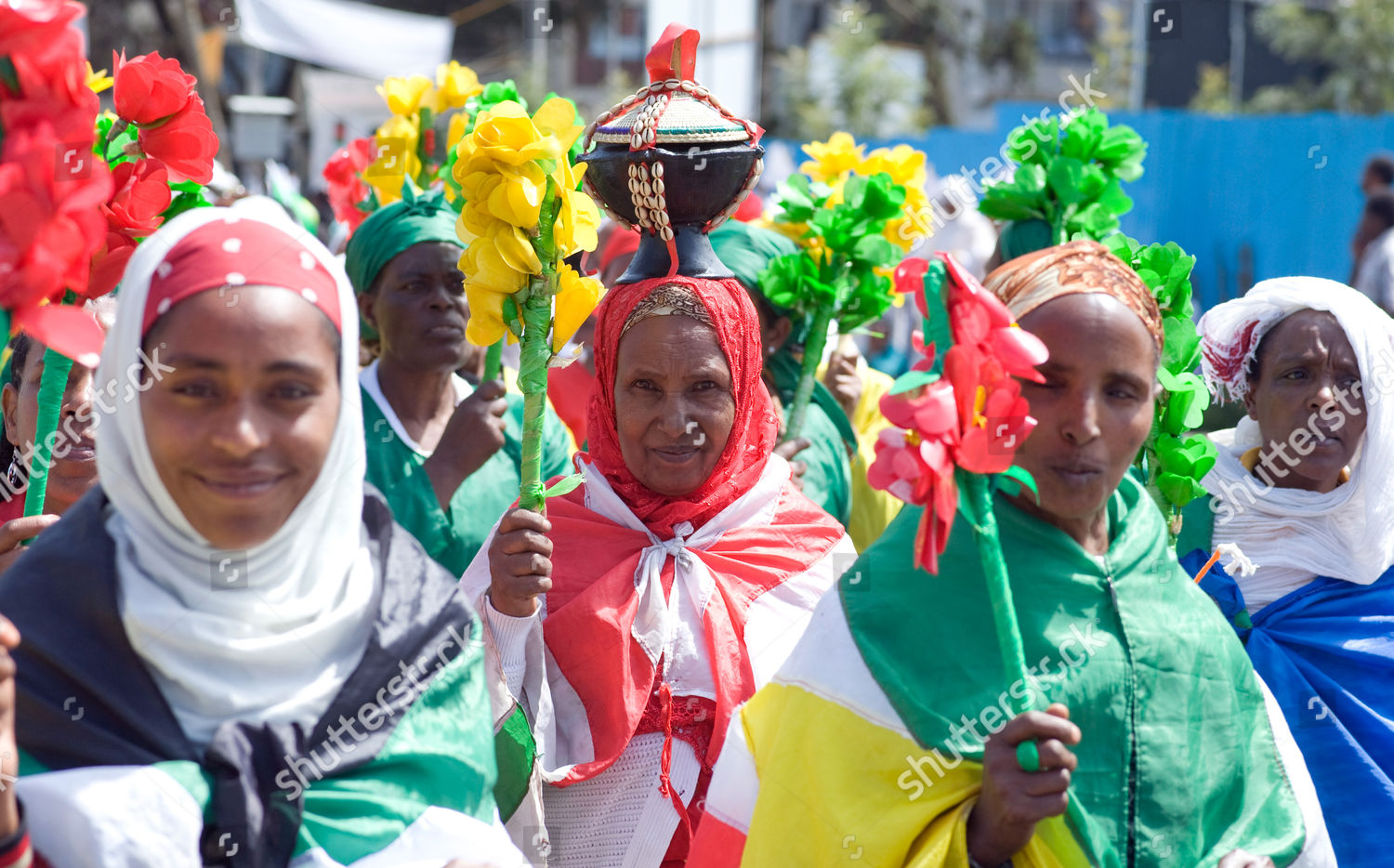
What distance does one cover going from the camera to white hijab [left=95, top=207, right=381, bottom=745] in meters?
2.02

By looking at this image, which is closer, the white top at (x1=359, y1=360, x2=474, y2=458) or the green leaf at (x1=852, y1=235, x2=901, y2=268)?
the white top at (x1=359, y1=360, x2=474, y2=458)

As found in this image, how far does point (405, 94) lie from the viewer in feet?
17.0

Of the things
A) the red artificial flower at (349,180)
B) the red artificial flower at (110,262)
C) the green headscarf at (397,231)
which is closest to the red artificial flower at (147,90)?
the red artificial flower at (110,262)

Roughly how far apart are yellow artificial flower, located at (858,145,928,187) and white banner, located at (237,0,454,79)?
11.0 m

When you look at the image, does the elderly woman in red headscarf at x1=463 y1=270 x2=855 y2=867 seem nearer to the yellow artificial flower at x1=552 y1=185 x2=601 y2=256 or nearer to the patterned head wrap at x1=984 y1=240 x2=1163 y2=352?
the yellow artificial flower at x1=552 y1=185 x2=601 y2=256

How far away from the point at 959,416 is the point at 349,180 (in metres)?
4.44

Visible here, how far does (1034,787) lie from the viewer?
2141mm

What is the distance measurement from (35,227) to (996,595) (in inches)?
58.7

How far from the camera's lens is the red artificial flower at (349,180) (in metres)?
5.93

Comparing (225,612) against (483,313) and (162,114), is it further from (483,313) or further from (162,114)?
(162,114)

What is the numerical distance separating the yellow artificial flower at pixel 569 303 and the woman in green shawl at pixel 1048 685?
98 centimetres

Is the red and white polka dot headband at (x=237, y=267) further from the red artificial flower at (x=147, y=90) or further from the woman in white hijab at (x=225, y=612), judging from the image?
the red artificial flower at (x=147, y=90)

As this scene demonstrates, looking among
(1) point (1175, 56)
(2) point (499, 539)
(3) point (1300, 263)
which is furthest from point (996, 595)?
(1) point (1175, 56)

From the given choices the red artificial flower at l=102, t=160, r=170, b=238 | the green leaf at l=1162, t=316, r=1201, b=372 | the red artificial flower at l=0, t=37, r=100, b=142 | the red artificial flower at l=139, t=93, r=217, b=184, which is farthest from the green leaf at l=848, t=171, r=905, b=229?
the red artificial flower at l=0, t=37, r=100, b=142
